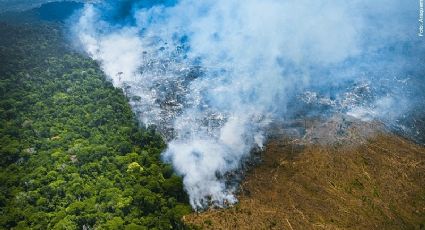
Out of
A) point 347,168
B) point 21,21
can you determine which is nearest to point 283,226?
point 347,168

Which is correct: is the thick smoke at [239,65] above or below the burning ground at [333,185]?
above

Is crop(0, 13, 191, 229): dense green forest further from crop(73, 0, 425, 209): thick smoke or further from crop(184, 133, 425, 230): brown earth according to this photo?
crop(184, 133, 425, 230): brown earth

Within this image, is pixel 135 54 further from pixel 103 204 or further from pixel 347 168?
pixel 347 168

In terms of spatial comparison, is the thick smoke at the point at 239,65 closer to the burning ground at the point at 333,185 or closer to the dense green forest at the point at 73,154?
the burning ground at the point at 333,185

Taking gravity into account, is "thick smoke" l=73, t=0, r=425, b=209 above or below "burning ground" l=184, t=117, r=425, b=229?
above

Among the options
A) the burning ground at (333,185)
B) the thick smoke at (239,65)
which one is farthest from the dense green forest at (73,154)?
the burning ground at (333,185)

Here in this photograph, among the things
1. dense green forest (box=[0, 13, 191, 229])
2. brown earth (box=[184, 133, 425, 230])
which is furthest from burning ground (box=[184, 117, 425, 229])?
dense green forest (box=[0, 13, 191, 229])

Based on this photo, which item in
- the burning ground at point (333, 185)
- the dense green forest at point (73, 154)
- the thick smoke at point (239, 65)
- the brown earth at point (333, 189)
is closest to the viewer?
the brown earth at point (333, 189)
